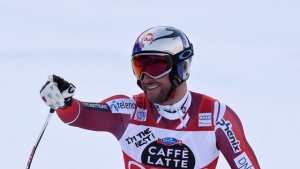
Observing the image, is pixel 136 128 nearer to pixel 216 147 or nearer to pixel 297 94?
pixel 216 147

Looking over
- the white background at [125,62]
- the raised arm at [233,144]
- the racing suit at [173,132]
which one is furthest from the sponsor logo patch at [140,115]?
the white background at [125,62]

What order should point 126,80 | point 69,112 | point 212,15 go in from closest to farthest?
point 69,112
point 126,80
point 212,15

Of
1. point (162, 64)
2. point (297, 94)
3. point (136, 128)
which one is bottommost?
point (297, 94)

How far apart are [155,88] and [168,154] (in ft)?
1.95

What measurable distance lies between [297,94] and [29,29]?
4962 millimetres

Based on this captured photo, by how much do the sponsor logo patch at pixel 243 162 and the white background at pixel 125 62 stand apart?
3.52 metres

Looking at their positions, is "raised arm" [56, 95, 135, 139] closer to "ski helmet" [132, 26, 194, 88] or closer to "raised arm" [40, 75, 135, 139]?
"raised arm" [40, 75, 135, 139]

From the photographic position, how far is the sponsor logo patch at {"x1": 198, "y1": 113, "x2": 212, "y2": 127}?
241 inches

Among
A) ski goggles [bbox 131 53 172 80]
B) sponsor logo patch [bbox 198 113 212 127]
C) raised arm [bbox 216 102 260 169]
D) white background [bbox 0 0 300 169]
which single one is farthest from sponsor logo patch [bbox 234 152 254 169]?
white background [bbox 0 0 300 169]

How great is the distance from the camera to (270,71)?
12.9 m

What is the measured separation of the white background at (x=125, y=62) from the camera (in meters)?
10.0

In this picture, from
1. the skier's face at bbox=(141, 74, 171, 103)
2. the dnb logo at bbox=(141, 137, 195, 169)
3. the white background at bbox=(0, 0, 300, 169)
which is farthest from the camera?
the white background at bbox=(0, 0, 300, 169)

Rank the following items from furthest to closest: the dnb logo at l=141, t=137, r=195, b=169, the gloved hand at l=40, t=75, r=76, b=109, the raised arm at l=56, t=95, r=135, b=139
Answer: the dnb logo at l=141, t=137, r=195, b=169, the raised arm at l=56, t=95, r=135, b=139, the gloved hand at l=40, t=75, r=76, b=109

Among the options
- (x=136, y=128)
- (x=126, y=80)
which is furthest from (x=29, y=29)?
(x=136, y=128)
